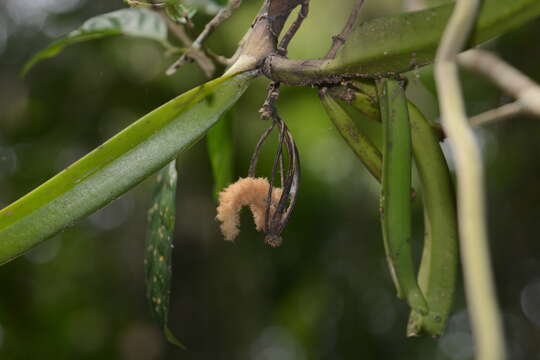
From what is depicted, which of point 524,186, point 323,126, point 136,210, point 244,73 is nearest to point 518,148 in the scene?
point 524,186

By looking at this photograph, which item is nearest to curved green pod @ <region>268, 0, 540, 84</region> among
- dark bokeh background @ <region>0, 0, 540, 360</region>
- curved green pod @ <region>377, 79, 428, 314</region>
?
curved green pod @ <region>377, 79, 428, 314</region>

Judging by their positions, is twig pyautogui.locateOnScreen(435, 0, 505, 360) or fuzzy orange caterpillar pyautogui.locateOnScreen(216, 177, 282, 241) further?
fuzzy orange caterpillar pyautogui.locateOnScreen(216, 177, 282, 241)

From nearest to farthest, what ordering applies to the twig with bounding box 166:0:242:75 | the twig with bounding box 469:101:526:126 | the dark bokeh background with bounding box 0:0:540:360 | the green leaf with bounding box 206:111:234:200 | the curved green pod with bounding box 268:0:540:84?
the curved green pod with bounding box 268:0:540:84
the twig with bounding box 166:0:242:75
the twig with bounding box 469:101:526:126
the green leaf with bounding box 206:111:234:200
the dark bokeh background with bounding box 0:0:540:360

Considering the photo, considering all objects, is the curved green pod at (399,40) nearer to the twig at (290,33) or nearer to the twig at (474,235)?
the twig at (290,33)

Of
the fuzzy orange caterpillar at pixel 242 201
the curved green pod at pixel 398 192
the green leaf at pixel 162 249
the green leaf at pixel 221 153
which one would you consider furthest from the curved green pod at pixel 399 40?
the green leaf at pixel 221 153

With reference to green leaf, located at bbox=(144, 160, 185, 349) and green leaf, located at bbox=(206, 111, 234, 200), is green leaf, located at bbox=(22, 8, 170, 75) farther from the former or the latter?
green leaf, located at bbox=(144, 160, 185, 349)

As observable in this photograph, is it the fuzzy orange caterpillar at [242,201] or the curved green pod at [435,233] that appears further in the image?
the fuzzy orange caterpillar at [242,201]
